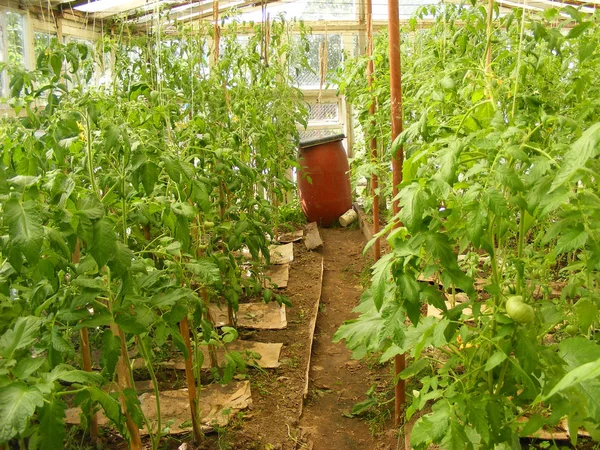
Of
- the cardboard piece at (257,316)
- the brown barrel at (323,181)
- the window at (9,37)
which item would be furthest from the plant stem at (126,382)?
the brown barrel at (323,181)

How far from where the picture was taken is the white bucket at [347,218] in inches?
269

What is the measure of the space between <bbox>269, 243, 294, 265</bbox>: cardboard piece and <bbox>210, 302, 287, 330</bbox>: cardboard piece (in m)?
1.01

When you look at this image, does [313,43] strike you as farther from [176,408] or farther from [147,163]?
[147,163]

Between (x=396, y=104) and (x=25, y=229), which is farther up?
(x=396, y=104)

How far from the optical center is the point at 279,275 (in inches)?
194

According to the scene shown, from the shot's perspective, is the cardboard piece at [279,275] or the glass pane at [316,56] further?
the glass pane at [316,56]

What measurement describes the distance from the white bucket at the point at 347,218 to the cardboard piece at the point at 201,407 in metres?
3.87

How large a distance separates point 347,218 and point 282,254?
152cm

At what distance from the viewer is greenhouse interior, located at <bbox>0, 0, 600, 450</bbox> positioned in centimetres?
152

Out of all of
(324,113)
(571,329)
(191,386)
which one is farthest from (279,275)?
(324,113)

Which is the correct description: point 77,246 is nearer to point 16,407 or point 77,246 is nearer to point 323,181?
point 16,407

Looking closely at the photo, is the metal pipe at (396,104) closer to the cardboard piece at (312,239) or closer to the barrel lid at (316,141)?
the cardboard piece at (312,239)

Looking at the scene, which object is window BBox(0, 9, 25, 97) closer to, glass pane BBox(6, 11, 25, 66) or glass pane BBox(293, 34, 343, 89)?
glass pane BBox(6, 11, 25, 66)

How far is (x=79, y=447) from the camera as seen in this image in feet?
7.95
